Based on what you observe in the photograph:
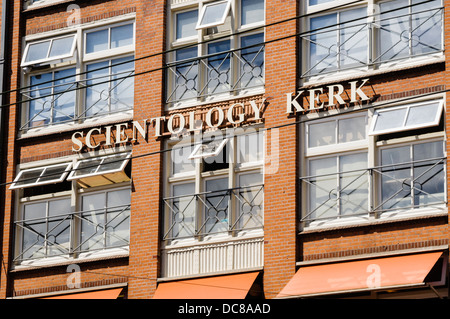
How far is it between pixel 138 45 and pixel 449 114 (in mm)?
7699

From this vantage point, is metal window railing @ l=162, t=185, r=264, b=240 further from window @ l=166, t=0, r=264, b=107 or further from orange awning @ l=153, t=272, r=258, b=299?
window @ l=166, t=0, r=264, b=107

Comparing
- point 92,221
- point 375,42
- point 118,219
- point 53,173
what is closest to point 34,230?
point 53,173

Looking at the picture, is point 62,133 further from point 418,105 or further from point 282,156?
point 418,105

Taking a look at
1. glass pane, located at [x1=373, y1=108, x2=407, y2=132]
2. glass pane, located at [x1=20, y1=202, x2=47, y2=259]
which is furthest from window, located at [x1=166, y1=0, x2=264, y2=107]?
glass pane, located at [x1=20, y1=202, x2=47, y2=259]

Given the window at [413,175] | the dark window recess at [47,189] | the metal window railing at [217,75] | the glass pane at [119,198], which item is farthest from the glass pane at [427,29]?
the dark window recess at [47,189]

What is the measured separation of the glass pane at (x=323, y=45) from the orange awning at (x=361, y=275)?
4356mm

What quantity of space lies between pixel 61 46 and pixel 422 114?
9292mm

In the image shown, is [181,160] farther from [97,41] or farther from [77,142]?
[97,41]

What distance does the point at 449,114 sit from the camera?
23469 mm

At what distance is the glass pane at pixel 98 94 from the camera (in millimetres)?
27891

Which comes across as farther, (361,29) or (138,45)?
(138,45)

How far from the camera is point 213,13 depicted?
1054 inches

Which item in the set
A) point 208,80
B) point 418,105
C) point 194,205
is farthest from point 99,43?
point 418,105

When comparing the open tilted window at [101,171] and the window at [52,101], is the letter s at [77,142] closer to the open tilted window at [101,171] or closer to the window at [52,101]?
the open tilted window at [101,171]
